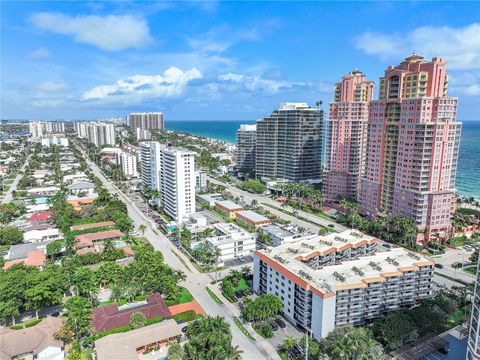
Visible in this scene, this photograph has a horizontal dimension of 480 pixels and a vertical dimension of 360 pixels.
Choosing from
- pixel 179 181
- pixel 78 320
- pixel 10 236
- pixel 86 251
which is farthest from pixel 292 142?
pixel 78 320

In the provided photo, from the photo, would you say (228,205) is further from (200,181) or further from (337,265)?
(337,265)

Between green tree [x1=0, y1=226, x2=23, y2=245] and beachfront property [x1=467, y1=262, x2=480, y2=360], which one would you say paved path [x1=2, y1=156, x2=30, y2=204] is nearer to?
green tree [x1=0, y1=226, x2=23, y2=245]

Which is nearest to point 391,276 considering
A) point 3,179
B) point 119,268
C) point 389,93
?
point 119,268

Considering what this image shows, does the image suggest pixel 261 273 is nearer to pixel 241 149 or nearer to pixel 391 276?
pixel 391 276

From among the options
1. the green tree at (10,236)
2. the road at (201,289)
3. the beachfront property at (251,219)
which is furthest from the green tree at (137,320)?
the green tree at (10,236)

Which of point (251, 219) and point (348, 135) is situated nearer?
point (251, 219)

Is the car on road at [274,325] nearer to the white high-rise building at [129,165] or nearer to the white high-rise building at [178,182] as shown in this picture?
the white high-rise building at [178,182]
